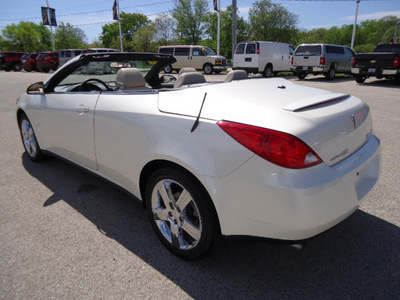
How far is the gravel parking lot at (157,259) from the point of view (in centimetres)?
196

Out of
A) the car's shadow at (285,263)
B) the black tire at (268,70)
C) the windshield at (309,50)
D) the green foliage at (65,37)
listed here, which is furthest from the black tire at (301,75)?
the green foliage at (65,37)

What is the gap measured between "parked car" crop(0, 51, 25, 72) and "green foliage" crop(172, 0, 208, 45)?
102ft

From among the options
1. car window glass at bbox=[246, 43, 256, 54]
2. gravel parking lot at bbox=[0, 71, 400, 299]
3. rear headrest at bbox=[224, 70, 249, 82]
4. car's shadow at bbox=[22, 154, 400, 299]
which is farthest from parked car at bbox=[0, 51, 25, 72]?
rear headrest at bbox=[224, 70, 249, 82]

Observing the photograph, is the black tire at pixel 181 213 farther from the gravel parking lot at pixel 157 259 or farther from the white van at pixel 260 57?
the white van at pixel 260 57

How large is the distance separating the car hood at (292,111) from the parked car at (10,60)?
122ft

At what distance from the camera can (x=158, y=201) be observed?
→ 7.71ft

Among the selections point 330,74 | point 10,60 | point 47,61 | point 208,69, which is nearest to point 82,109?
point 330,74

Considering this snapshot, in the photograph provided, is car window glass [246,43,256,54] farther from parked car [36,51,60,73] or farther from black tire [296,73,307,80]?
parked car [36,51,60,73]

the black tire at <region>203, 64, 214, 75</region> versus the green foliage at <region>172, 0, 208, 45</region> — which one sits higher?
the green foliage at <region>172, 0, 208, 45</region>

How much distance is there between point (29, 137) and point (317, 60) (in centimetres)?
1552

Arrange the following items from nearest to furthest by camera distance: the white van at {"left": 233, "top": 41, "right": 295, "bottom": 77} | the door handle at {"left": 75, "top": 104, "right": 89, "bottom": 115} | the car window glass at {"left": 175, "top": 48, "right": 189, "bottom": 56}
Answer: the door handle at {"left": 75, "top": 104, "right": 89, "bottom": 115} → the white van at {"left": 233, "top": 41, "right": 295, "bottom": 77} → the car window glass at {"left": 175, "top": 48, "right": 189, "bottom": 56}

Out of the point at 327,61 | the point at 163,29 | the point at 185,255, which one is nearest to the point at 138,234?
the point at 185,255

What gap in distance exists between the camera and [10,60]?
104 ft

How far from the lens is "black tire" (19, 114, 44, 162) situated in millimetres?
4117
